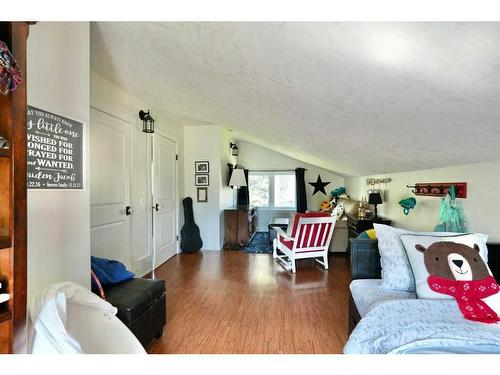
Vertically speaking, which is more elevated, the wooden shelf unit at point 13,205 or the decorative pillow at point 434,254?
the wooden shelf unit at point 13,205

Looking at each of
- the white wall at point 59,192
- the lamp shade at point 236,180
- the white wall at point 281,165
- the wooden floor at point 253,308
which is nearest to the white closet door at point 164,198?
the wooden floor at point 253,308

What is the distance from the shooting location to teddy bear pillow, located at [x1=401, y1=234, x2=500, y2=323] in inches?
56.1

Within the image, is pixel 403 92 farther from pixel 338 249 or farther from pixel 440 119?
pixel 338 249

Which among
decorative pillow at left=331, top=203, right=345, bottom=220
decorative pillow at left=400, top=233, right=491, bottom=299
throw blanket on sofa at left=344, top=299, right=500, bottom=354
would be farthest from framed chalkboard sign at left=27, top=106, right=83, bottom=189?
decorative pillow at left=331, top=203, right=345, bottom=220

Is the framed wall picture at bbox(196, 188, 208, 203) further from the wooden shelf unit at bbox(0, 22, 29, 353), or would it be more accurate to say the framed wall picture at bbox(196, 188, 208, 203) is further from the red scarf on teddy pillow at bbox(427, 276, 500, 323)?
the wooden shelf unit at bbox(0, 22, 29, 353)

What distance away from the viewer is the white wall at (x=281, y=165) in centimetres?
712

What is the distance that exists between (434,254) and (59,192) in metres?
2.29

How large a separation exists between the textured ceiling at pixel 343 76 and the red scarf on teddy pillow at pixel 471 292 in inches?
39.4

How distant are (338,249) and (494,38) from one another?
4109 millimetres

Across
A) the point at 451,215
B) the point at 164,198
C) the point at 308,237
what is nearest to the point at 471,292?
the point at 451,215

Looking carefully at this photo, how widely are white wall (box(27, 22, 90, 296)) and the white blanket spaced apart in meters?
0.30

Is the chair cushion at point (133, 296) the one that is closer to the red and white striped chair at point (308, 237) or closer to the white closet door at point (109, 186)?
the white closet door at point (109, 186)

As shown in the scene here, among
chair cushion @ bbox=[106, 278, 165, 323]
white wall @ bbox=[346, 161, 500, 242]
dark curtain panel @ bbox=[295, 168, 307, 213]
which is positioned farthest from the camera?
dark curtain panel @ bbox=[295, 168, 307, 213]

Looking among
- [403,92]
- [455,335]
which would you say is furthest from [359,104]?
[455,335]
